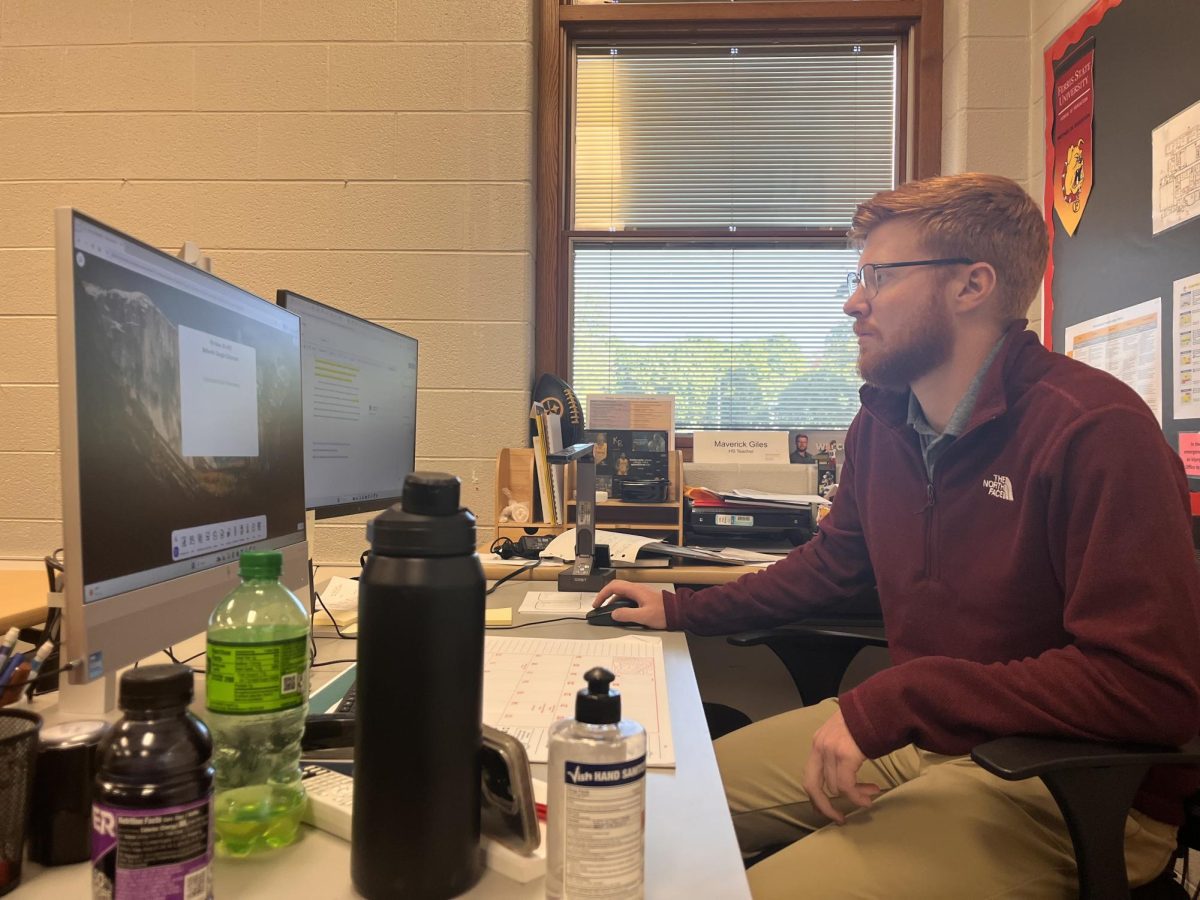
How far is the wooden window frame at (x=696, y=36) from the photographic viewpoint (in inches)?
98.1

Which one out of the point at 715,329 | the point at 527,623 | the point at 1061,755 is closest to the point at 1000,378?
the point at 1061,755

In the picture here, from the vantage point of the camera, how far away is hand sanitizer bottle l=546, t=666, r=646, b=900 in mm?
476

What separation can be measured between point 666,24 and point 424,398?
147cm

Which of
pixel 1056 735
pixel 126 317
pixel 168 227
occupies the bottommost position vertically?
pixel 1056 735

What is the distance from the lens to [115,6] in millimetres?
2396

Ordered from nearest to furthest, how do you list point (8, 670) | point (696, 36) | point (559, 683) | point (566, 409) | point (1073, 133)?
point (8, 670) → point (559, 683) → point (1073, 133) → point (566, 409) → point (696, 36)

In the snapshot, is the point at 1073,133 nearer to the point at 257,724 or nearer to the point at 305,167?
the point at 305,167

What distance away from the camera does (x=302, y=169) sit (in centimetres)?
240

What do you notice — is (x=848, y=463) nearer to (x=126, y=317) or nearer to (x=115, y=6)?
(x=126, y=317)

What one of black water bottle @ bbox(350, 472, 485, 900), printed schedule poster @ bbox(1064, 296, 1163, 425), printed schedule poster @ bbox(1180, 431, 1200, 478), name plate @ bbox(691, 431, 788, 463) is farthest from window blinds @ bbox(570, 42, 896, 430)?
black water bottle @ bbox(350, 472, 485, 900)

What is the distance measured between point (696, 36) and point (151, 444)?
8.12ft

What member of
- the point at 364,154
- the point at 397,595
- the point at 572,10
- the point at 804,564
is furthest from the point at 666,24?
the point at 397,595

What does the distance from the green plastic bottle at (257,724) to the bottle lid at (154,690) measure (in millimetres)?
104

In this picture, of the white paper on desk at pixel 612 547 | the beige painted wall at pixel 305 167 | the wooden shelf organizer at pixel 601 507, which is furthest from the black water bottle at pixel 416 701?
the beige painted wall at pixel 305 167
